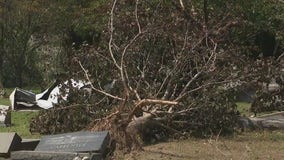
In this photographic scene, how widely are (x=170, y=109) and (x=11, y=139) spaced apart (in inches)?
112

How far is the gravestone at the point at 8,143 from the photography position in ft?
31.0

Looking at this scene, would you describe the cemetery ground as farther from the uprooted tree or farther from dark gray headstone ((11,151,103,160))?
dark gray headstone ((11,151,103,160))

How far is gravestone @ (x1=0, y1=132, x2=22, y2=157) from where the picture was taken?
372 inches

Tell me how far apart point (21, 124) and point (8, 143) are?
15.1 ft

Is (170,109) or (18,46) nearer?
(170,109)

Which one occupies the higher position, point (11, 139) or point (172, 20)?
point (172, 20)

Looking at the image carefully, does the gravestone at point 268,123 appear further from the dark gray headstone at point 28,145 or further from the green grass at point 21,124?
the dark gray headstone at point 28,145

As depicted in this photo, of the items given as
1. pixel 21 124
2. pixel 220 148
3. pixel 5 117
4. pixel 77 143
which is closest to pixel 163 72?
pixel 220 148

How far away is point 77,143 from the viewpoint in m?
9.02

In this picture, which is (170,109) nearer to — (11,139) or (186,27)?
(186,27)

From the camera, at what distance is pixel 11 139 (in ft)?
31.5

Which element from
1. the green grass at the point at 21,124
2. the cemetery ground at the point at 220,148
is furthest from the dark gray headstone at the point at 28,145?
the green grass at the point at 21,124

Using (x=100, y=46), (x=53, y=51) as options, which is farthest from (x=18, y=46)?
(x=100, y=46)

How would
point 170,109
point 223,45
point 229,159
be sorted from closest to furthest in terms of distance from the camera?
1. point 229,159
2. point 170,109
3. point 223,45
